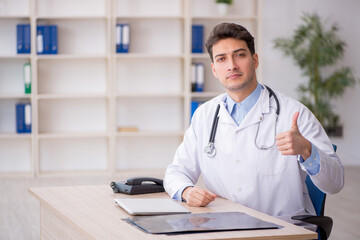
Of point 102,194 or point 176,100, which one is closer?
point 102,194

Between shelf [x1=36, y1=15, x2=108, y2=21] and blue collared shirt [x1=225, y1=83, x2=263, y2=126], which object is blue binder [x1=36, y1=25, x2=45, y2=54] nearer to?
shelf [x1=36, y1=15, x2=108, y2=21]

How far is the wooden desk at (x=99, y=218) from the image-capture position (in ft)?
5.62

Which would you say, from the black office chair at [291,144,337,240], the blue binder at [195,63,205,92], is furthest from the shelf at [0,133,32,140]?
the black office chair at [291,144,337,240]

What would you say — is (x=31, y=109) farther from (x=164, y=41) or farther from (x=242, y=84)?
(x=242, y=84)

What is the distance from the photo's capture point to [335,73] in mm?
7266

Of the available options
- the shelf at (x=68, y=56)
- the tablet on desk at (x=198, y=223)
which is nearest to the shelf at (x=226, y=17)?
the shelf at (x=68, y=56)

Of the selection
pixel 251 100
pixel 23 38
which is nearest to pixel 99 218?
pixel 251 100

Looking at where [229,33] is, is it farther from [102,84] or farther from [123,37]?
[102,84]

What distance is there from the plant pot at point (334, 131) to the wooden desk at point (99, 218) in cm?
538

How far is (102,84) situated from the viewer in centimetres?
705

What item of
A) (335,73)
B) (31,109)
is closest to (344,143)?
(335,73)

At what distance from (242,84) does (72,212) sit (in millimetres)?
903

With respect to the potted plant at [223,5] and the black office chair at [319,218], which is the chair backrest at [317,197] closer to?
the black office chair at [319,218]

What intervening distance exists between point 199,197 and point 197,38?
492 cm
